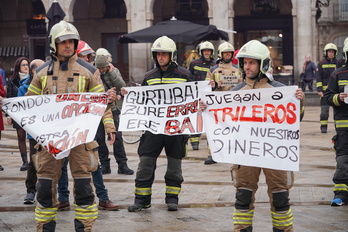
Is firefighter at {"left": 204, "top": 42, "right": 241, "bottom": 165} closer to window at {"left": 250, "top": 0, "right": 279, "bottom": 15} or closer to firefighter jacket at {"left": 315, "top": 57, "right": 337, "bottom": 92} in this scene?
firefighter jacket at {"left": 315, "top": 57, "right": 337, "bottom": 92}

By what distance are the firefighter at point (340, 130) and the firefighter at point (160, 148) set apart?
5.57 feet

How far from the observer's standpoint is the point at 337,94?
9.04m

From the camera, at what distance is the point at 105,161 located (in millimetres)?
11719

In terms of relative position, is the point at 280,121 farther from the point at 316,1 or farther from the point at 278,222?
the point at 316,1

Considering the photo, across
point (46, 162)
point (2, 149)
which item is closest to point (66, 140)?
point (46, 162)

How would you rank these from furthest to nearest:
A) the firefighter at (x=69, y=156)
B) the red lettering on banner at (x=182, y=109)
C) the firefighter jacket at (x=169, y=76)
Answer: the firefighter jacket at (x=169, y=76) < the red lettering on banner at (x=182, y=109) < the firefighter at (x=69, y=156)

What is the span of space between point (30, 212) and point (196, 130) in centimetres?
218

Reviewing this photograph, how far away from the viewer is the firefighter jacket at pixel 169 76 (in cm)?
906

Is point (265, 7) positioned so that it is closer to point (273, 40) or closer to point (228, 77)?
point (273, 40)

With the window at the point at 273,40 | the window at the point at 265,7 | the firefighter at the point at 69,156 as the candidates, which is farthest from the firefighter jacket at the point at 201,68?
the window at the point at 265,7

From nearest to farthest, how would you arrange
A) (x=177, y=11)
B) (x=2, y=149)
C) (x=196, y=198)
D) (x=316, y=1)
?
(x=196, y=198)
(x=2, y=149)
(x=316, y=1)
(x=177, y=11)

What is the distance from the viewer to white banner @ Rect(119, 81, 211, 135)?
8.72m

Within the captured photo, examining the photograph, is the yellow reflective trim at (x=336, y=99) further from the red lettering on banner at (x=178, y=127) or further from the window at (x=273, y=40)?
the window at (x=273, y=40)

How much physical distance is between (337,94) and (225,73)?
164 inches
